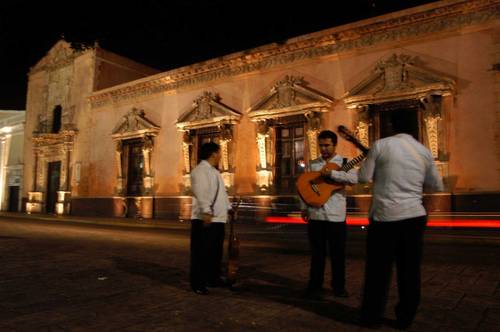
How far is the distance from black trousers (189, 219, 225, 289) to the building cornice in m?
10.0

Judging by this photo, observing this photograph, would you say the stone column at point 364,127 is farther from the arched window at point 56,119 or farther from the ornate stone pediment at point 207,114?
the arched window at point 56,119

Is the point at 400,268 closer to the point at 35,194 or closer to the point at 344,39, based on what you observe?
the point at 344,39

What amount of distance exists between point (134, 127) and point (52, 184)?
828 centimetres

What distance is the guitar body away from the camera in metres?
4.27

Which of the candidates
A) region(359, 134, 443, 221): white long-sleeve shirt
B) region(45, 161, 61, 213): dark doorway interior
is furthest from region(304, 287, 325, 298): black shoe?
region(45, 161, 61, 213): dark doorway interior

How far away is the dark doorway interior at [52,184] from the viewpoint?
76.5 feet

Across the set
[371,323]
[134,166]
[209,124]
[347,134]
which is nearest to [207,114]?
[209,124]

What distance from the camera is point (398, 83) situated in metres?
11.8

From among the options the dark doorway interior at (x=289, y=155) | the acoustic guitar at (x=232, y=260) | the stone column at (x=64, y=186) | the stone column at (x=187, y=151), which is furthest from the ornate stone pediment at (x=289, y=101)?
the stone column at (x=64, y=186)

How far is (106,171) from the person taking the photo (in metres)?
20.3

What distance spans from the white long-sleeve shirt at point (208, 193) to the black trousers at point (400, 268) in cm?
191

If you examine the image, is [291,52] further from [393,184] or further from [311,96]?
[393,184]

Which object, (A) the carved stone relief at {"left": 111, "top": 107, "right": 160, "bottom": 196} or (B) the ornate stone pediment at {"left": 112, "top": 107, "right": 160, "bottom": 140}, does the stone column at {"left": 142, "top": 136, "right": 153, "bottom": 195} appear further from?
(B) the ornate stone pediment at {"left": 112, "top": 107, "right": 160, "bottom": 140}

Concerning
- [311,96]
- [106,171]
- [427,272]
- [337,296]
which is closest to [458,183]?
[311,96]
